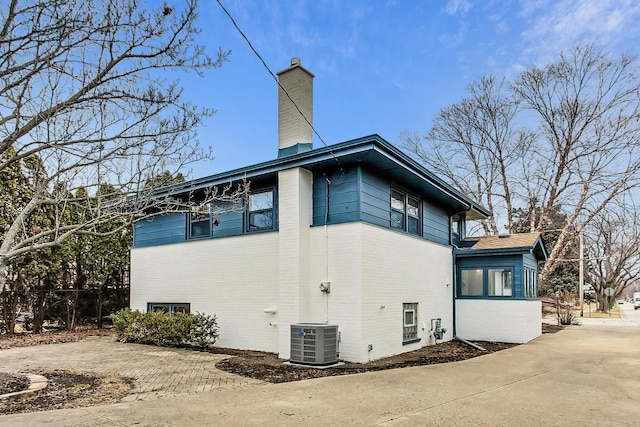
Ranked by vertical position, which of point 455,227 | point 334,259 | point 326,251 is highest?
point 455,227

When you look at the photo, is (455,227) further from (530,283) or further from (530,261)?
(530,283)

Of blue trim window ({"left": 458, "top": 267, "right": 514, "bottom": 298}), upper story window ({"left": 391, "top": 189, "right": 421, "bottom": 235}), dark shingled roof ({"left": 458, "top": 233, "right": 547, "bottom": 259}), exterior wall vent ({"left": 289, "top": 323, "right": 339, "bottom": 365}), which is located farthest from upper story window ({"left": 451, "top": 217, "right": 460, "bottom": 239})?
exterior wall vent ({"left": 289, "top": 323, "right": 339, "bottom": 365})

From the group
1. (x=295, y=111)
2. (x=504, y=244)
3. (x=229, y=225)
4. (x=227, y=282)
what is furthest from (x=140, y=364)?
(x=504, y=244)

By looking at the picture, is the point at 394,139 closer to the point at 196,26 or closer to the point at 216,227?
the point at 216,227

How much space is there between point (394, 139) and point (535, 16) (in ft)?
53.8

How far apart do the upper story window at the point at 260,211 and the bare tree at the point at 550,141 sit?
59.9ft

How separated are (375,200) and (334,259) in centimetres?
158

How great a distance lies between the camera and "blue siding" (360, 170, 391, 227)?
9.66 m

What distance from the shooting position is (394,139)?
28.4 m

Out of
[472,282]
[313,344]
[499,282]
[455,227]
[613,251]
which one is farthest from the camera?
[613,251]

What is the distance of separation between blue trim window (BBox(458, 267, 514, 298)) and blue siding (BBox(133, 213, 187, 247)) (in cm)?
844

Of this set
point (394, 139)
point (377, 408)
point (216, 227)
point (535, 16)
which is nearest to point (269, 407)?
point (377, 408)

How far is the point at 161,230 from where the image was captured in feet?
43.4

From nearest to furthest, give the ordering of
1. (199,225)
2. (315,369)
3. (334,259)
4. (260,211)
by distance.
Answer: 1. (315,369)
2. (334,259)
3. (260,211)
4. (199,225)
